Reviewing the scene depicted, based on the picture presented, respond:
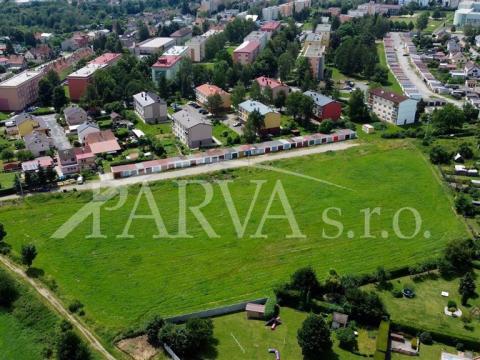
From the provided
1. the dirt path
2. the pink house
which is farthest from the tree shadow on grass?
the pink house

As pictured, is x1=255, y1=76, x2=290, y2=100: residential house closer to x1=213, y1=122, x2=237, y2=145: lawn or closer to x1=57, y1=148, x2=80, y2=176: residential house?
x1=213, y1=122, x2=237, y2=145: lawn

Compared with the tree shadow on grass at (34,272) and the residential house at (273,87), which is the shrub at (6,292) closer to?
the tree shadow on grass at (34,272)

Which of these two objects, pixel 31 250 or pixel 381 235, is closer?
pixel 31 250

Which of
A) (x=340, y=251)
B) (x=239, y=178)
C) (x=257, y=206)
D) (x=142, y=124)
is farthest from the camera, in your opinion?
(x=142, y=124)

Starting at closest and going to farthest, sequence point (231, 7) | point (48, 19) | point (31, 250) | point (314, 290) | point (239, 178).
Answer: point (314, 290) < point (31, 250) < point (239, 178) < point (48, 19) < point (231, 7)

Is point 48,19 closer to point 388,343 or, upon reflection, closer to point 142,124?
point 142,124

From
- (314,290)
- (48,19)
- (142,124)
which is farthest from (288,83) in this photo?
(48,19)
